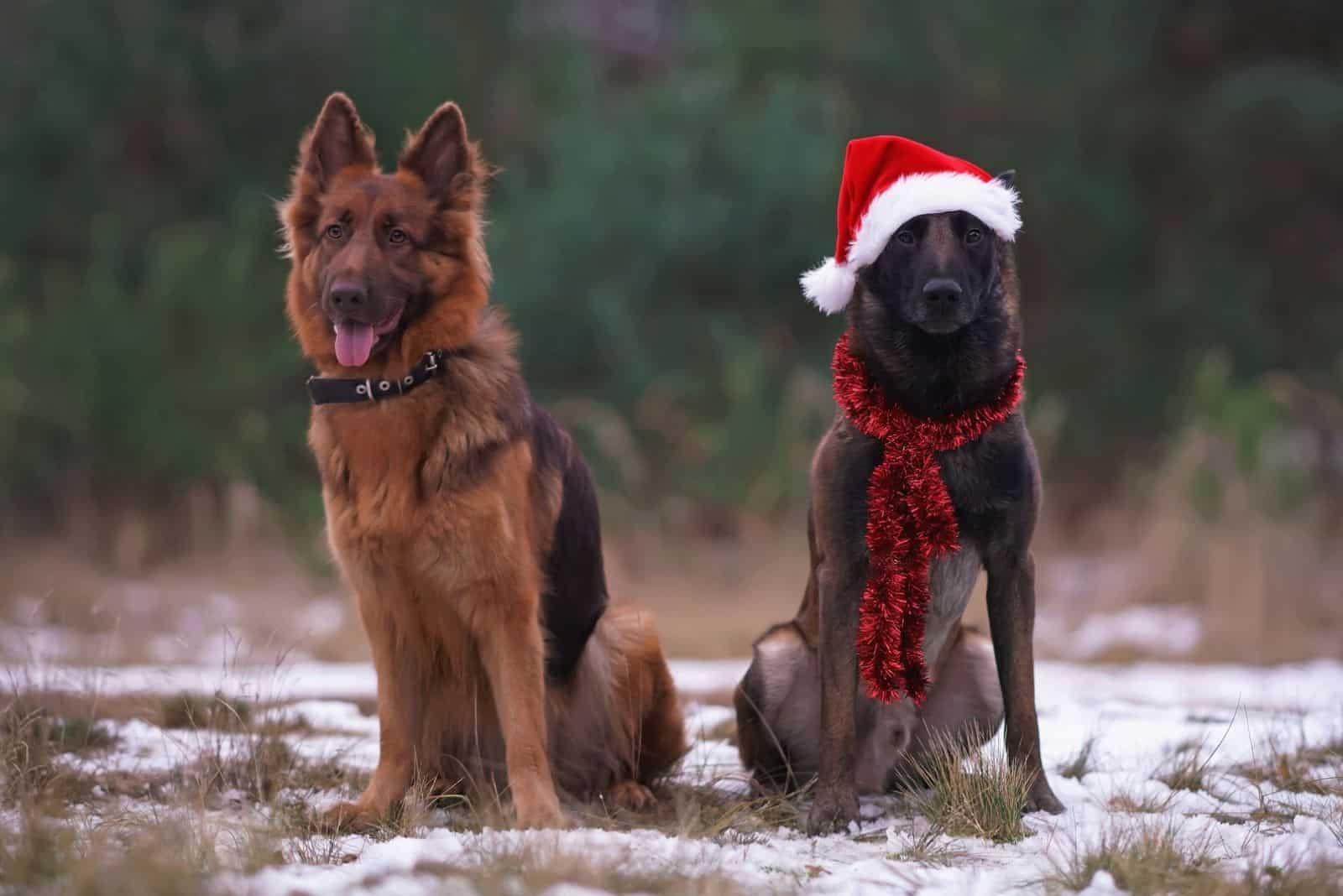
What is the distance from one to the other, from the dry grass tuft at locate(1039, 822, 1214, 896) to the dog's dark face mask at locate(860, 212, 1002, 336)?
1438 millimetres

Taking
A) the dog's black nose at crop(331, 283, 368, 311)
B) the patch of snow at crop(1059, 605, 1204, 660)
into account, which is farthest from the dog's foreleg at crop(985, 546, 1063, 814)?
the patch of snow at crop(1059, 605, 1204, 660)

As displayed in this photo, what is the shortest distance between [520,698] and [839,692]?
932mm

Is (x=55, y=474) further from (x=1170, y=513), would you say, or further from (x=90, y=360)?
(x=1170, y=513)

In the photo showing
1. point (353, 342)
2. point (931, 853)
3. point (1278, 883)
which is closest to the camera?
point (1278, 883)

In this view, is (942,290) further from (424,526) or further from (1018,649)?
(424,526)

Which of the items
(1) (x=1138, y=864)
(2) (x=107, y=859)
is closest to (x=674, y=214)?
(1) (x=1138, y=864)

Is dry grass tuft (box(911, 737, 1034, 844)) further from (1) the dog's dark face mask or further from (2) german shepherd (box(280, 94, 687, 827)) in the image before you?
(1) the dog's dark face mask

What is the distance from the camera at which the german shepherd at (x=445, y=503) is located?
147 inches

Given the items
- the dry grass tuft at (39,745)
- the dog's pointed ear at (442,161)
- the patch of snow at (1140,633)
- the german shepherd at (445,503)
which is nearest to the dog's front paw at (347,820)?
the german shepherd at (445,503)

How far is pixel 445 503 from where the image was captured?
3695mm

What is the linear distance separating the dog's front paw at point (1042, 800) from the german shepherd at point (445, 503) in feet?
4.07

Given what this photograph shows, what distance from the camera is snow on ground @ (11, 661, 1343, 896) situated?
3047 millimetres

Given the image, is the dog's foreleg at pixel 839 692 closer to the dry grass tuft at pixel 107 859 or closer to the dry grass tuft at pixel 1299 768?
the dry grass tuft at pixel 1299 768

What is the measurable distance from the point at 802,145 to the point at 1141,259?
4.16 meters
